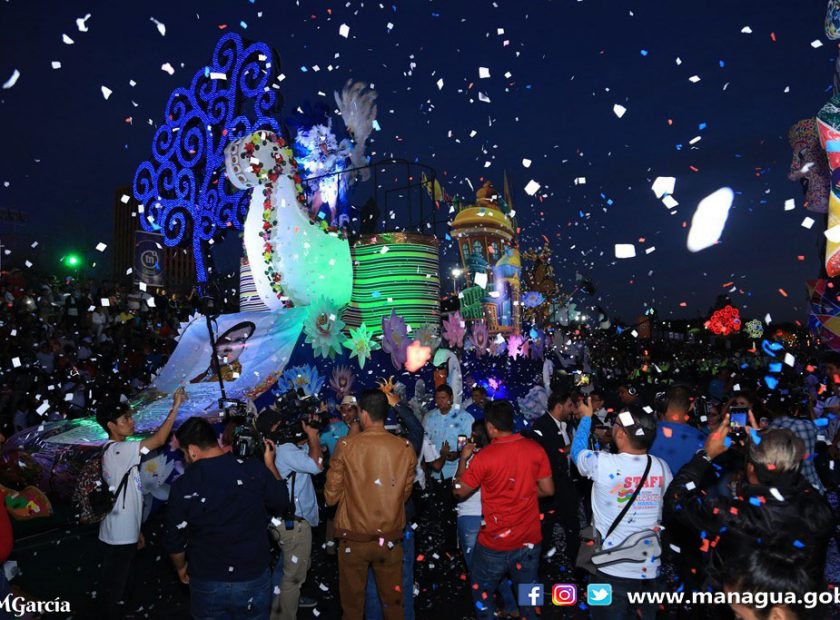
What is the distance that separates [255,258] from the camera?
518 inches

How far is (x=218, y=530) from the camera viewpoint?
12.6ft

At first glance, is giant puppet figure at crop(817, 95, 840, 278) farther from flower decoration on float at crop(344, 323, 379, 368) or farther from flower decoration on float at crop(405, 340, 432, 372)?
flower decoration on float at crop(344, 323, 379, 368)

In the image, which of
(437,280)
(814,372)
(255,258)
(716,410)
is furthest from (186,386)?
(814,372)

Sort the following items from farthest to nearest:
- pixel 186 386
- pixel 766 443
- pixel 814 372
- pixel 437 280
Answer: pixel 814 372, pixel 437 280, pixel 186 386, pixel 766 443

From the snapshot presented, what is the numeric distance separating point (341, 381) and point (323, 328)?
1066 mm

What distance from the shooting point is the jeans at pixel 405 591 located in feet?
16.2

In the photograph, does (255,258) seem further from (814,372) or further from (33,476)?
(814,372)

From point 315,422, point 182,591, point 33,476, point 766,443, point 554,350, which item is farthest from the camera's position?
point 554,350

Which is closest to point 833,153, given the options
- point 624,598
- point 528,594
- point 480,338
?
point 480,338

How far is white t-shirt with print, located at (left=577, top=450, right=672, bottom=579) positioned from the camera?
13.0 feet

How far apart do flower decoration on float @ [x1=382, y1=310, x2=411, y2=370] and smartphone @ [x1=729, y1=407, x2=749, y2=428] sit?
8460 millimetres

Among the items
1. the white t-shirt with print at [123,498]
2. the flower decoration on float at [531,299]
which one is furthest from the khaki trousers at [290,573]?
the flower decoration on float at [531,299]

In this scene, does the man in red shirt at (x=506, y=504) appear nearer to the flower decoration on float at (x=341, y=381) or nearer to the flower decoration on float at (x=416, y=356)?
the flower decoration on float at (x=341, y=381)

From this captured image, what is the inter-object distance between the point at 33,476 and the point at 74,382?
10.4 metres
